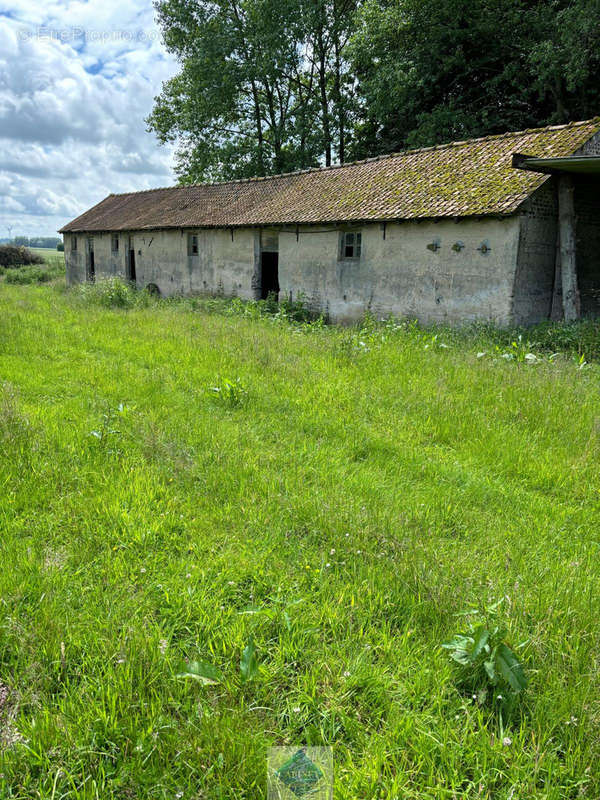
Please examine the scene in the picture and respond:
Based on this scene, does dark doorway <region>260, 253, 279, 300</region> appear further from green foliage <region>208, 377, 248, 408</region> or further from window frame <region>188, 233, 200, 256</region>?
green foliage <region>208, 377, 248, 408</region>

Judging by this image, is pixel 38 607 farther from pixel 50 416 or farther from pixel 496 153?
pixel 496 153

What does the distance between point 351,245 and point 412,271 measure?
2585 mm

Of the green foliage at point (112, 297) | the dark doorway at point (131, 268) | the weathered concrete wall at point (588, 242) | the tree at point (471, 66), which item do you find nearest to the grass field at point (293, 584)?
the weathered concrete wall at point (588, 242)

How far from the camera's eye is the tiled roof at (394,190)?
38.2 feet

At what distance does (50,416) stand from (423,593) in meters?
4.62

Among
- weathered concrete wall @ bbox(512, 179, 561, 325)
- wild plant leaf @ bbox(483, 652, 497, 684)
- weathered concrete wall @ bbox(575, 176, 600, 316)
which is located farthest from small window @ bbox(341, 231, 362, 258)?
wild plant leaf @ bbox(483, 652, 497, 684)

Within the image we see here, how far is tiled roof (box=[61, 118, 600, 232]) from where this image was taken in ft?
38.2

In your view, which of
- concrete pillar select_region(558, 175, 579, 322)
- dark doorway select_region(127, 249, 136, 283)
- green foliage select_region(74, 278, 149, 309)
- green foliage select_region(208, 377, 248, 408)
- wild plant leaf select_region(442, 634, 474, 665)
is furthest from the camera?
dark doorway select_region(127, 249, 136, 283)

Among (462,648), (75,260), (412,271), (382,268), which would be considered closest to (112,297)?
(382,268)

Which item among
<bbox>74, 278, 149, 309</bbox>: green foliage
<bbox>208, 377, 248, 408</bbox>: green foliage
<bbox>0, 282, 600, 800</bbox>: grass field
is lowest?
<bbox>0, 282, 600, 800</bbox>: grass field

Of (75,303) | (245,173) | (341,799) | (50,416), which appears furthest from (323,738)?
(245,173)

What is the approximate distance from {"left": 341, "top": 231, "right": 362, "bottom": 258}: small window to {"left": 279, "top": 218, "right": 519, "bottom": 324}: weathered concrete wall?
277 millimetres

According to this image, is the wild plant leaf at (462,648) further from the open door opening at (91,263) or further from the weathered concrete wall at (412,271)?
the open door opening at (91,263)

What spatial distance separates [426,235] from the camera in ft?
42.2
